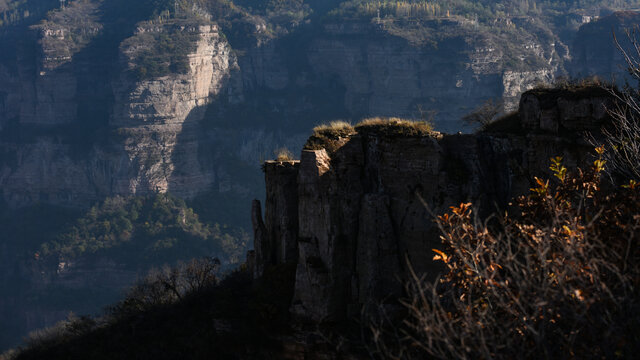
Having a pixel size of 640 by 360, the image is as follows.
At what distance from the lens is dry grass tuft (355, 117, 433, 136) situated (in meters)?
20.2

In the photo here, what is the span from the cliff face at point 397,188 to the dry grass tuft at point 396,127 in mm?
196

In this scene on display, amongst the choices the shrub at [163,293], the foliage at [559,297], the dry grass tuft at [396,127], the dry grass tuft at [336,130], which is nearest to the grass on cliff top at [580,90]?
the dry grass tuft at [396,127]

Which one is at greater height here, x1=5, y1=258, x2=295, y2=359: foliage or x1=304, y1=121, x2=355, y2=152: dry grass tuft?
x1=304, y1=121, x2=355, y2=152: dry grass tuft

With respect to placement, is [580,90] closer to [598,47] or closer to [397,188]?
[397,188]

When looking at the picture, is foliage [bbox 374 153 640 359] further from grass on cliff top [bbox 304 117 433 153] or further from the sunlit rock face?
the sunlit rock face

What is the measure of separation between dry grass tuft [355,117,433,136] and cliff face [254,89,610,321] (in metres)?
0.20

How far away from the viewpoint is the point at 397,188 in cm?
2022

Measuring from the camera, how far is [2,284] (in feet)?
402

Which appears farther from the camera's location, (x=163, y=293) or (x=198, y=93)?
(x=198, y=93)

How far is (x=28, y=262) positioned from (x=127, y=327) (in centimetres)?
10779

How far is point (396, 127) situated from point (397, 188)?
1851 millimetres

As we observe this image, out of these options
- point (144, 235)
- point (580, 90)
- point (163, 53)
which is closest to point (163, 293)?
point (580, 90)

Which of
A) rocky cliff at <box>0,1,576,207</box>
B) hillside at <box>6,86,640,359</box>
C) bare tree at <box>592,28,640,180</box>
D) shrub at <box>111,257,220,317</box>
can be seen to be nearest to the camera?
bare tree at <box>592,28,640,180</box>

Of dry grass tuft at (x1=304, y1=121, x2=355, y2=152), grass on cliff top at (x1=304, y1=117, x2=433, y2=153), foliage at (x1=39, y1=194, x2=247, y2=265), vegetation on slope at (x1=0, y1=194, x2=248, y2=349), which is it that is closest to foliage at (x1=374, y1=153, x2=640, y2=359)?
grass on cliff top at (x1=304, y1=117, x2=433, y2=153)
